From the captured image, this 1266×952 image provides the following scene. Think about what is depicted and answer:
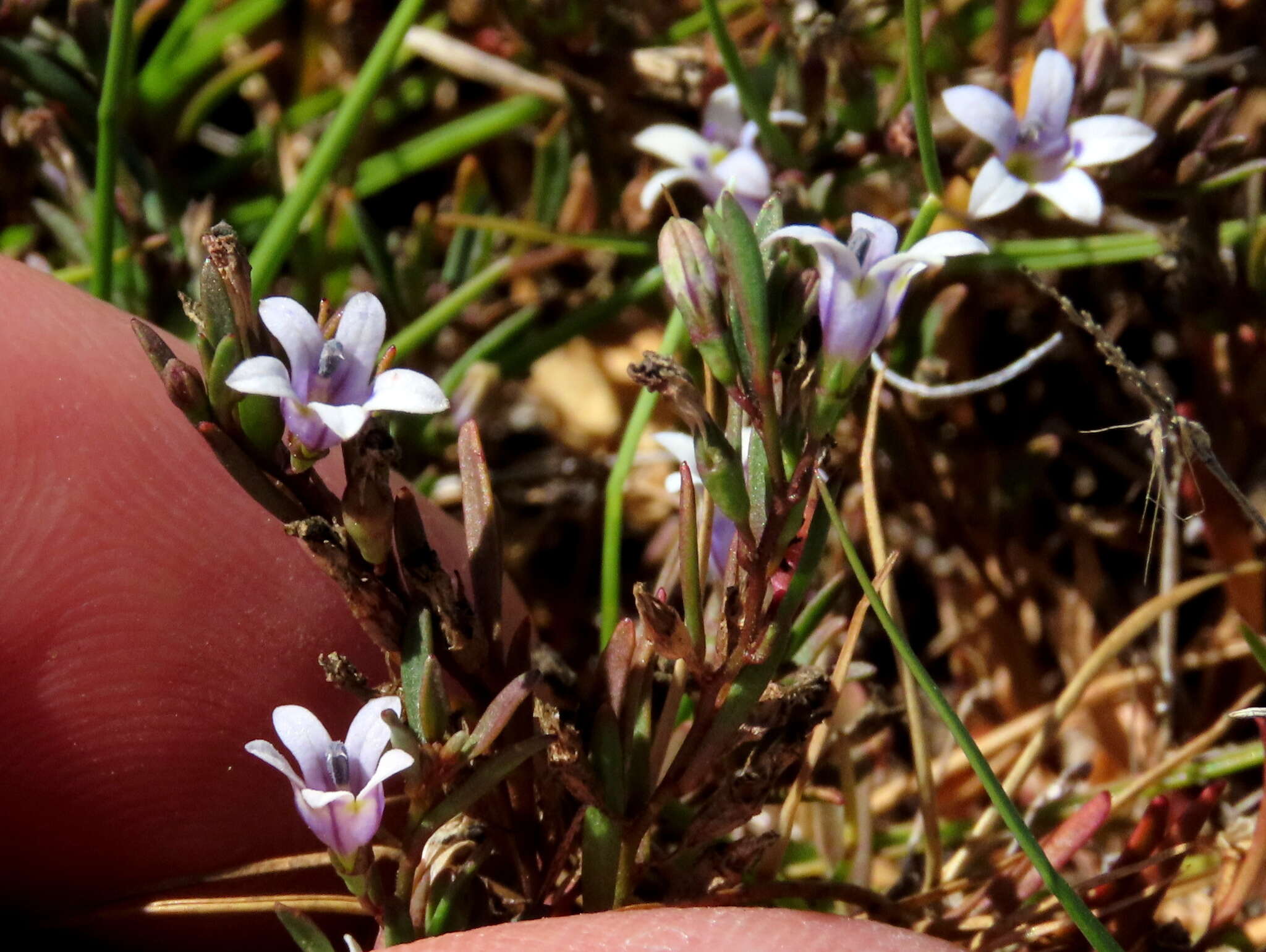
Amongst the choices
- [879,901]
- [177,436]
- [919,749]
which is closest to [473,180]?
[177,436]

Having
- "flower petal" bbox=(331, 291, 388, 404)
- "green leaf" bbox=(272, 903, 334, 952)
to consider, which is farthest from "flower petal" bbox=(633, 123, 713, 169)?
"green leaf" bbox=(272, 903, 334, 952)

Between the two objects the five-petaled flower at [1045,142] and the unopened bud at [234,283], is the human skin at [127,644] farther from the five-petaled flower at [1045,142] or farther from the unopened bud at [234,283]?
the five-petaled flower at [1045,142]

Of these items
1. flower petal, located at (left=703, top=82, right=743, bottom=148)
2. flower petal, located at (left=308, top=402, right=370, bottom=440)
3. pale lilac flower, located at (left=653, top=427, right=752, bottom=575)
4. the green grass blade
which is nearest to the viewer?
flower petal, located at (left=308, top=402, right=370, bottom=440)

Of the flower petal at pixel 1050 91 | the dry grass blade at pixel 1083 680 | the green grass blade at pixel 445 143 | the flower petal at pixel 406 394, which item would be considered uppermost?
the flower petal at pixel 406 394

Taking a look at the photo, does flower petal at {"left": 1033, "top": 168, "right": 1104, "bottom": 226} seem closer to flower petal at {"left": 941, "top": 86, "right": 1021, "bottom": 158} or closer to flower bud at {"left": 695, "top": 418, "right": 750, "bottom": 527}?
flower petal at {"left": 941, "top": 86, "right": 1021, "bottom": 158}

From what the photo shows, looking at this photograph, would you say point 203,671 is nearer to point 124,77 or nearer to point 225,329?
point 225,329

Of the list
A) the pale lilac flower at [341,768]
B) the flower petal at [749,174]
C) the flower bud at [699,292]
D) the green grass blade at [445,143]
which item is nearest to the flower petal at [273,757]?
the pale lilac flower at [341,768]

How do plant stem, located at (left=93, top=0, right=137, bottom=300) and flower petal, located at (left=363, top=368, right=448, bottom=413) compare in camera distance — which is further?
plant stem, located at (left=93, top=0, right=137, bottom=300)
